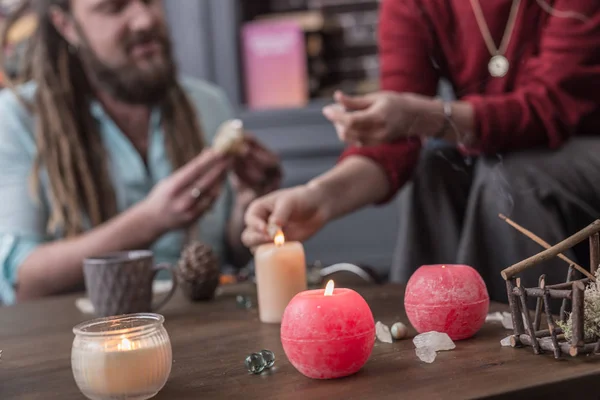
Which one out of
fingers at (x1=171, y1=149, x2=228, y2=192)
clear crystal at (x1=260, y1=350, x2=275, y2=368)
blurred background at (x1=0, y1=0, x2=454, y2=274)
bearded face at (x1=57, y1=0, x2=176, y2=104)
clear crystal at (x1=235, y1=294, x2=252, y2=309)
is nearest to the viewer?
clear crystal at (x1=260, y1=350, x2=275, y2=368)

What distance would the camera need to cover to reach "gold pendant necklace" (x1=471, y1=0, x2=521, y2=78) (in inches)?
51.0

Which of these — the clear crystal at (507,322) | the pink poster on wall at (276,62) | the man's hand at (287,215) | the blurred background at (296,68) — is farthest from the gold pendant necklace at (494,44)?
the pink poster on wall at (276,62)

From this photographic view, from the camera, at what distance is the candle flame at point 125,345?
63 cm

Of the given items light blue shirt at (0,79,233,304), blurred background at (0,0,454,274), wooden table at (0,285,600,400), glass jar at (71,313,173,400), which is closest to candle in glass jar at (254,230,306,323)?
wooden table at (0,285,600,400)

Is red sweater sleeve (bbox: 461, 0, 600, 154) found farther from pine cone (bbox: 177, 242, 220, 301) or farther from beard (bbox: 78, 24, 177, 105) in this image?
beard (bbox: 78, 24, 177, 105)

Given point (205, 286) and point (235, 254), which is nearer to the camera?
point (205, 286)

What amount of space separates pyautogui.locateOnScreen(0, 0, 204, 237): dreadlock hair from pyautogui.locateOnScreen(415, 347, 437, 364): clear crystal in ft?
4.13

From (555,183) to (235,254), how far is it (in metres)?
1.00

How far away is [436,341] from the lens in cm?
71

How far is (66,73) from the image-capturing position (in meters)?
1.95

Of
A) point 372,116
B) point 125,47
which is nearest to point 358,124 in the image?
point 372,116

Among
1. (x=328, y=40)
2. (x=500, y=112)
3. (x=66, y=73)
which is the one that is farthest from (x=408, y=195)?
(x=328, y=40)

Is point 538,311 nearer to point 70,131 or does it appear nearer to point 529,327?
point 529,327

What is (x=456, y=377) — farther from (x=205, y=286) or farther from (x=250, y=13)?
(x=250, y=13)
